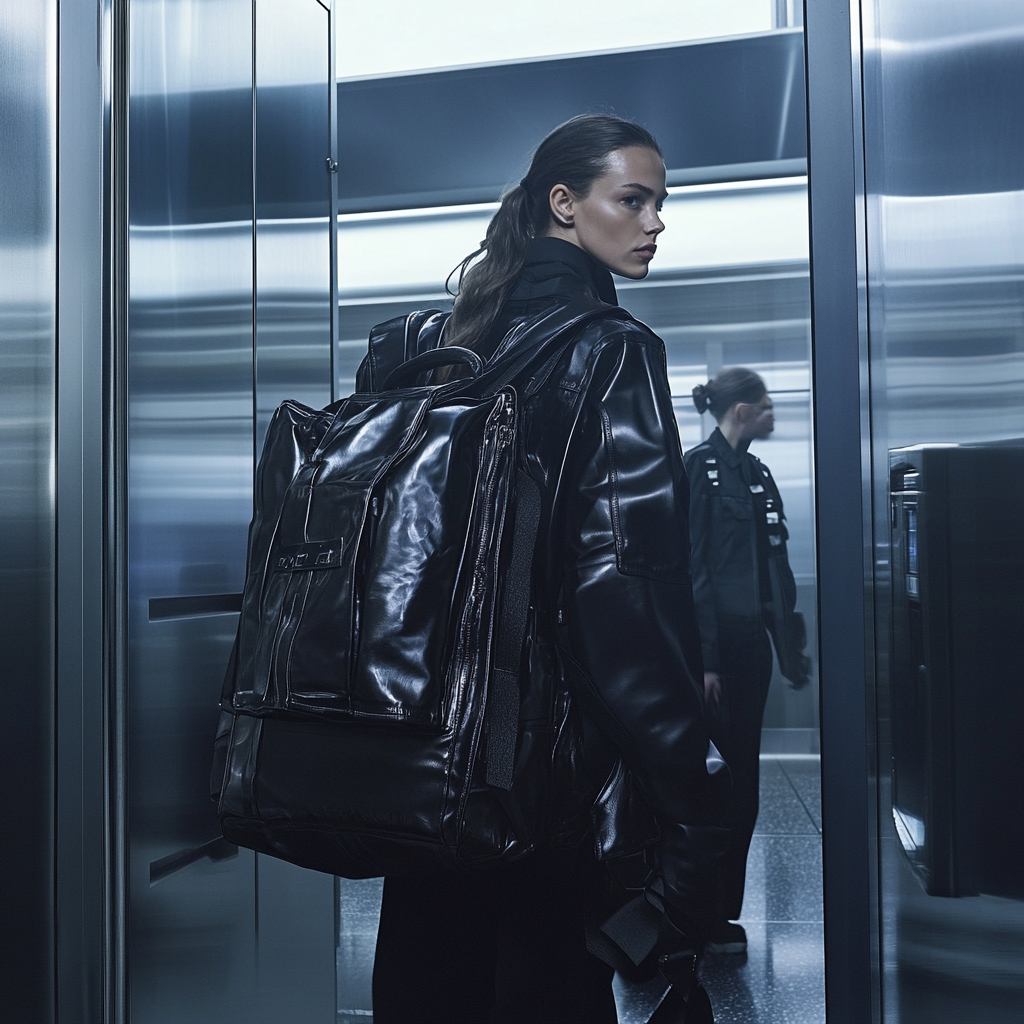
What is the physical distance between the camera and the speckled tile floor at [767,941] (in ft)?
7.64

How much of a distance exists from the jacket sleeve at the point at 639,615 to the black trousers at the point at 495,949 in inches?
Result: 7.1

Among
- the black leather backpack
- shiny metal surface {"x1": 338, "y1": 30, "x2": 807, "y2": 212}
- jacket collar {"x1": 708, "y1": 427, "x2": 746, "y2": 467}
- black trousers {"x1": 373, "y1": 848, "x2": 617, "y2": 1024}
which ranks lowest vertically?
black trousers {"x1": 373, "y1": 848, "x2": 617, "y2": 1024}

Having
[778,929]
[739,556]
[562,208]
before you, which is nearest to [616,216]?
[562,208]

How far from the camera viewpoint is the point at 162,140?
173cm

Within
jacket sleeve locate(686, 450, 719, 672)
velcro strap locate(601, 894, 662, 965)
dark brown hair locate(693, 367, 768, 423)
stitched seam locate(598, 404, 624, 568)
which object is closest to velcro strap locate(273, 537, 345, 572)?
stitched seam locate(598, 404, 624, 568)

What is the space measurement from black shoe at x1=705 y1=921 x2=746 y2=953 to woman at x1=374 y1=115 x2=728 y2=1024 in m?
1.35

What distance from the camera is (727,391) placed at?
7.97 feet

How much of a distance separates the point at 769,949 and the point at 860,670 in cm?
147

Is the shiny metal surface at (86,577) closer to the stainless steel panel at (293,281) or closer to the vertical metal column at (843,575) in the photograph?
the stainless steel panel at (293,281)

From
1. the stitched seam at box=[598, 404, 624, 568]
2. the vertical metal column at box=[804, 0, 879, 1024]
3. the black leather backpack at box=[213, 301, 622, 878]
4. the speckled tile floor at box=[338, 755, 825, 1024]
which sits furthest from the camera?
the speckled tile floor at box=[338, 755, 825, 1024]

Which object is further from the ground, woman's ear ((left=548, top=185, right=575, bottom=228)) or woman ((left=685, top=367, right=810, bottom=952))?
woman's ear ((left=548, top=185, right=575, bottom=228))

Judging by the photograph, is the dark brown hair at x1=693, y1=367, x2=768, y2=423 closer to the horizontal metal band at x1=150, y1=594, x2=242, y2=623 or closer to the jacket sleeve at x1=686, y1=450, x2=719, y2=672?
the jacket sleeve at x1=686, y1=450, x2=719, y2=672

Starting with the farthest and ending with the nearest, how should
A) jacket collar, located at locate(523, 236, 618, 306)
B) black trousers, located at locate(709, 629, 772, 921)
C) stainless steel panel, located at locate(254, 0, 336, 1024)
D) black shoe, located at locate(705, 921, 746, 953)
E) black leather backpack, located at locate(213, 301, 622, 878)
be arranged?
black shoe, located at locate(705, 921, 746, 953), black trousers, located at locate(709, 629, 772, 921), stainless steel panel, located at locate(254, 0, 336, 1024), jacket collar, located at locate(523, 236, 618, 306), black leather backpack, located at locate(213, 301, 622, 878)

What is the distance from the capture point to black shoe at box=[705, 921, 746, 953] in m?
2.59
